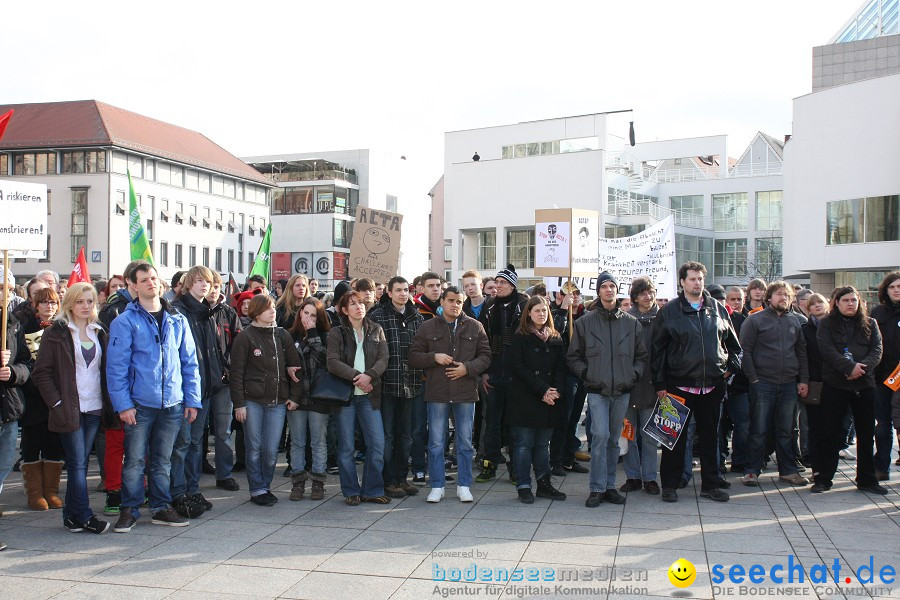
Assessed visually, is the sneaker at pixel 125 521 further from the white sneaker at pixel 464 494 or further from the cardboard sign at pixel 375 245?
the cardboard sign at pixel 375 245

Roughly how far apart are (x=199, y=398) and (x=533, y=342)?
3266mm

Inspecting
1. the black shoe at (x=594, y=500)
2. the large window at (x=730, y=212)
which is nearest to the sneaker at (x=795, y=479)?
the black shoe at (x=594, y=500)

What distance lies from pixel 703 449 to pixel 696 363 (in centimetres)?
90

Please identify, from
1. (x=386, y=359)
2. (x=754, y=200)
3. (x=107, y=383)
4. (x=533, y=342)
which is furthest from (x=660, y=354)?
(x=754, y=200)

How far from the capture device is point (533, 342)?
29.0 feet

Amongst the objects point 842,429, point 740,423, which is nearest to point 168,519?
point 740,423

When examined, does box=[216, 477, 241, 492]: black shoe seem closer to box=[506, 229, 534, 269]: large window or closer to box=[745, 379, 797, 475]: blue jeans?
box=[745, 379, 797, 475]: blue jeans

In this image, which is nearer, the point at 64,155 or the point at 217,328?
the point at 217,328

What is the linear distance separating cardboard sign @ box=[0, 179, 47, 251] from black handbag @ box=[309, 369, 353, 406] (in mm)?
3026

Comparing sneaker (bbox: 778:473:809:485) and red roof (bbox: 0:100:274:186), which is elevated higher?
red roof (bbox: 0:100:274:186)

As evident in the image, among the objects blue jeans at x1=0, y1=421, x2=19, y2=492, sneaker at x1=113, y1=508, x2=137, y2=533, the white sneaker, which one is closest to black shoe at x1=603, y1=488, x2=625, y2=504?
the white sneaker

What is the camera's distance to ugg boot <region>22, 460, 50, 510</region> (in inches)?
321

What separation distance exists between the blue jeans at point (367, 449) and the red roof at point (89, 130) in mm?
55899

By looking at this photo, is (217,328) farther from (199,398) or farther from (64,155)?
(64,155)
